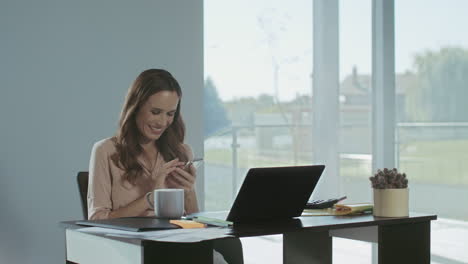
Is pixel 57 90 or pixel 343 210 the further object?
pixel 57 90

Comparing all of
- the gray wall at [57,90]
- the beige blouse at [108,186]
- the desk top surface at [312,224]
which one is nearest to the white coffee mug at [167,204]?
the desk top surface at [312,224]

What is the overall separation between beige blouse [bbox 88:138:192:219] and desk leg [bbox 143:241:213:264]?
2.51 feet

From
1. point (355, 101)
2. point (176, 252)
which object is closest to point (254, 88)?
point (355, 101)

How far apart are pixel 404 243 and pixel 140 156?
1.05m

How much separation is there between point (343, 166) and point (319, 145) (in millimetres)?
210

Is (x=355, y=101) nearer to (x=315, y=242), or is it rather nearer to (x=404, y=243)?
(x=315, y=242)

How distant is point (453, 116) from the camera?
4055mm

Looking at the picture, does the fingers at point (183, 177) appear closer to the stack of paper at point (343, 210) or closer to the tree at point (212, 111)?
the stack of paper at point (343, 210)

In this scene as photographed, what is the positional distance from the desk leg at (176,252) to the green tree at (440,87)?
2.67 m

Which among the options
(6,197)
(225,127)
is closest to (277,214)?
(6,197)

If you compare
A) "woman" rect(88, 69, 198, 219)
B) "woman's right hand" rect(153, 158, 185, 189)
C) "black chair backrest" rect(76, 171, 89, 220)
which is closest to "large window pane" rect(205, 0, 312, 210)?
"woman" rect(88, 69, 198, 219)

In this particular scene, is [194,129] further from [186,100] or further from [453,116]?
[453,116]

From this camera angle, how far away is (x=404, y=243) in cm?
225

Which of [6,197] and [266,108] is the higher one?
[266,108]
